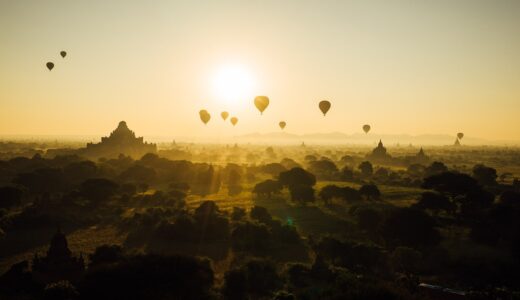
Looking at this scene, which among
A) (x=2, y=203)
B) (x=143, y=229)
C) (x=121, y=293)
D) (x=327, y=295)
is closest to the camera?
(x=327, y=295)

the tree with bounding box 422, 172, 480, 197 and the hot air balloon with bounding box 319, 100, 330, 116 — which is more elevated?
the hot air balloon with bounding box 319, 100, 330, 116

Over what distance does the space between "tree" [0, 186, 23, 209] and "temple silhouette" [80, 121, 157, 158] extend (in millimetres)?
101334

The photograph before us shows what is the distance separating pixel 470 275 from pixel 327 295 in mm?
20329

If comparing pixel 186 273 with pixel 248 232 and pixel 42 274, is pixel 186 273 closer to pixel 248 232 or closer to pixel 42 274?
pixel 42 274

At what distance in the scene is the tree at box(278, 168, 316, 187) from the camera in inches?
3295

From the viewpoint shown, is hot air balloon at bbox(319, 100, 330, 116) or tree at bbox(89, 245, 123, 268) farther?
hot air balloon at bbox(319, 100, 330, 116)

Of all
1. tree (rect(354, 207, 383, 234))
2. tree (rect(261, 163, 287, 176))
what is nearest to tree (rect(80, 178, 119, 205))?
tree (rect(354, 207, 383, 234))

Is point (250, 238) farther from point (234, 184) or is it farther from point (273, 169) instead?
point (273, 169)

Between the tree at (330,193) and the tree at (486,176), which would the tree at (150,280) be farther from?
the tree at (486,176)

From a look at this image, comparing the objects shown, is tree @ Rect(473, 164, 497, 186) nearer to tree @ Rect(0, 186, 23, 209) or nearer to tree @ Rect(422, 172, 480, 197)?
tree @ Rect(422, 172, 480, 197)

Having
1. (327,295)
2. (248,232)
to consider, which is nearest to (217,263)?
(248,232)

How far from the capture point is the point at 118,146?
571 feet

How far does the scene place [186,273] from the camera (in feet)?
103

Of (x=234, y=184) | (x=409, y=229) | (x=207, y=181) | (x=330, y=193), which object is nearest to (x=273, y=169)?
(x=234, y=184)
